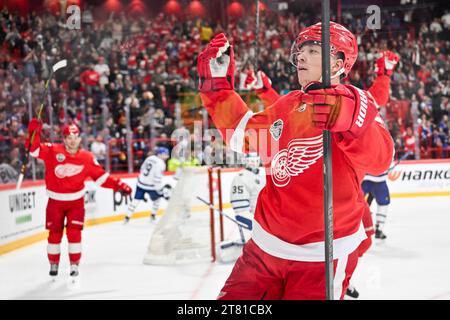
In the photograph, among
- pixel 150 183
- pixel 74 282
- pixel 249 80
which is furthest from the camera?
pixel 150 183

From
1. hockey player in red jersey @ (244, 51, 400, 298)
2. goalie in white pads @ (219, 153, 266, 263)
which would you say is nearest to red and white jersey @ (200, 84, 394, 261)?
hockey player in red jersey @ (244, 51, 400, 298)

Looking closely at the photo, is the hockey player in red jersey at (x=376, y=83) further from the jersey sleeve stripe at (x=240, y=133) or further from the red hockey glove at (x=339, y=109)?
the red hockey glove at (x=339, y=109)

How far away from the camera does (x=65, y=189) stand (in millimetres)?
3230

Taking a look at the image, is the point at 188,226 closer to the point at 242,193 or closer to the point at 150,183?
the point at 242,193

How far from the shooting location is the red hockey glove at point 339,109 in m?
1.12

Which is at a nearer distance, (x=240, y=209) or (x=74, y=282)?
(x=74, y=282)

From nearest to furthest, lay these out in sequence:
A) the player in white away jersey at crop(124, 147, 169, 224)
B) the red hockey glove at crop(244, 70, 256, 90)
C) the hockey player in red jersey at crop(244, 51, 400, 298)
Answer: the hockey player in red jersey at crop(244, 51, 400, 298) → the red hockey glove at crop(244, 70, 256, 90) → the player in white away jersey at crop(124, 147, 169, 224)

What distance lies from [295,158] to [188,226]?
2.39 meters

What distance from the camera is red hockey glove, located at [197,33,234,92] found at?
4.50 ft

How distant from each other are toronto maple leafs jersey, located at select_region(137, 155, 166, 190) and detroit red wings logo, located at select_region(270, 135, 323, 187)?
12.9 feet

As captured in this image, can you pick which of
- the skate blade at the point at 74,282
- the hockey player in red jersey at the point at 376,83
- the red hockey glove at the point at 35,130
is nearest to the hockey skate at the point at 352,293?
the hockey player in red jersey at the point at 376,83

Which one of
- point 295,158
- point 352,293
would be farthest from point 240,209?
point 295,158

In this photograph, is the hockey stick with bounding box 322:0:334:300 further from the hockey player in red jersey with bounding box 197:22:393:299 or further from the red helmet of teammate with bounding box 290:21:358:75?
the red helmet of teammate with bounding box 290:21:358:75
